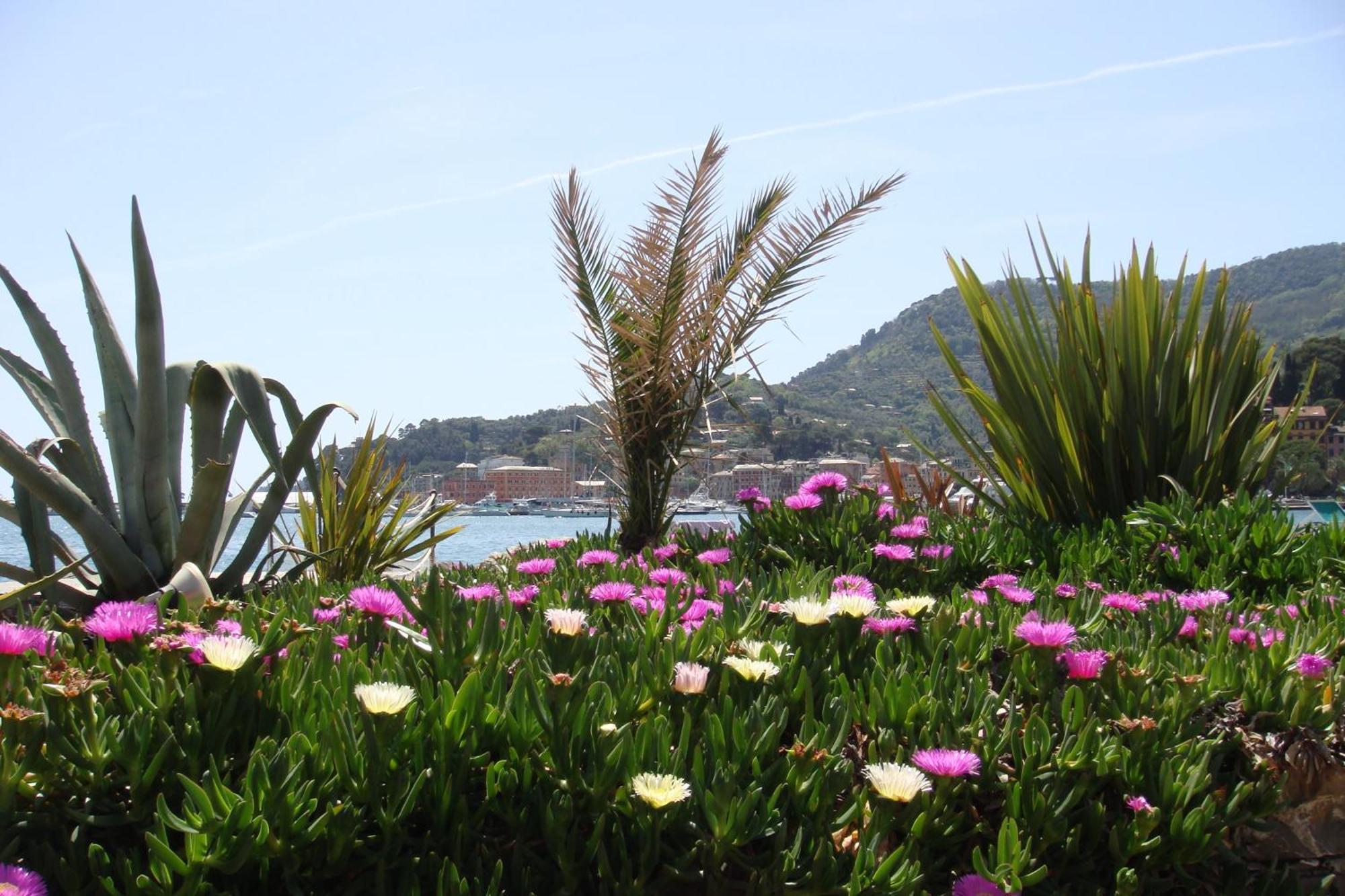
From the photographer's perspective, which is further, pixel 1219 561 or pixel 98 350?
pixel 98 350

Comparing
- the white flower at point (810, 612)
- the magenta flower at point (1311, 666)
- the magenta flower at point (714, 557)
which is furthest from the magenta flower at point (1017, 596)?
the magenta flower at point (714, 557)

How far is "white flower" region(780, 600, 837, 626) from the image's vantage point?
161 cm

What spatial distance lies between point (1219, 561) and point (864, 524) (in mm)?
984

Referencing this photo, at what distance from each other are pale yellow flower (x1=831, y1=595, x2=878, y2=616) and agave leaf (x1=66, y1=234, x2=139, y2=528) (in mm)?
2920

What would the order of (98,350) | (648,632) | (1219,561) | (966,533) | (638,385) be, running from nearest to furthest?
(648,632)
(1219,561)
(966,533)
(98,350)
(638,385)

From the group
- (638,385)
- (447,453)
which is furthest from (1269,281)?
(638,385)

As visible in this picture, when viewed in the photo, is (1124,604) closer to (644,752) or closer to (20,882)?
(644,752)

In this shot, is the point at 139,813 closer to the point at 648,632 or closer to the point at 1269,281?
the point at 648,632

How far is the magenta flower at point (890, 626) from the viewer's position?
1733 millimetres

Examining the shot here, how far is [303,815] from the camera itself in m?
1.07

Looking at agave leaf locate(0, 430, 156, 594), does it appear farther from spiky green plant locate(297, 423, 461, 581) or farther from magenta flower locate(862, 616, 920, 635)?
magenta flower locate(862, 616, 920, 635)

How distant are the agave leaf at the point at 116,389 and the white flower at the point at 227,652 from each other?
9.03 ft

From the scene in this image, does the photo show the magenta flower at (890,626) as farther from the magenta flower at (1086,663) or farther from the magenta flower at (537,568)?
the magenta flower at (537,568)

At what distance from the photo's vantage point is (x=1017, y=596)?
7.03 feet
